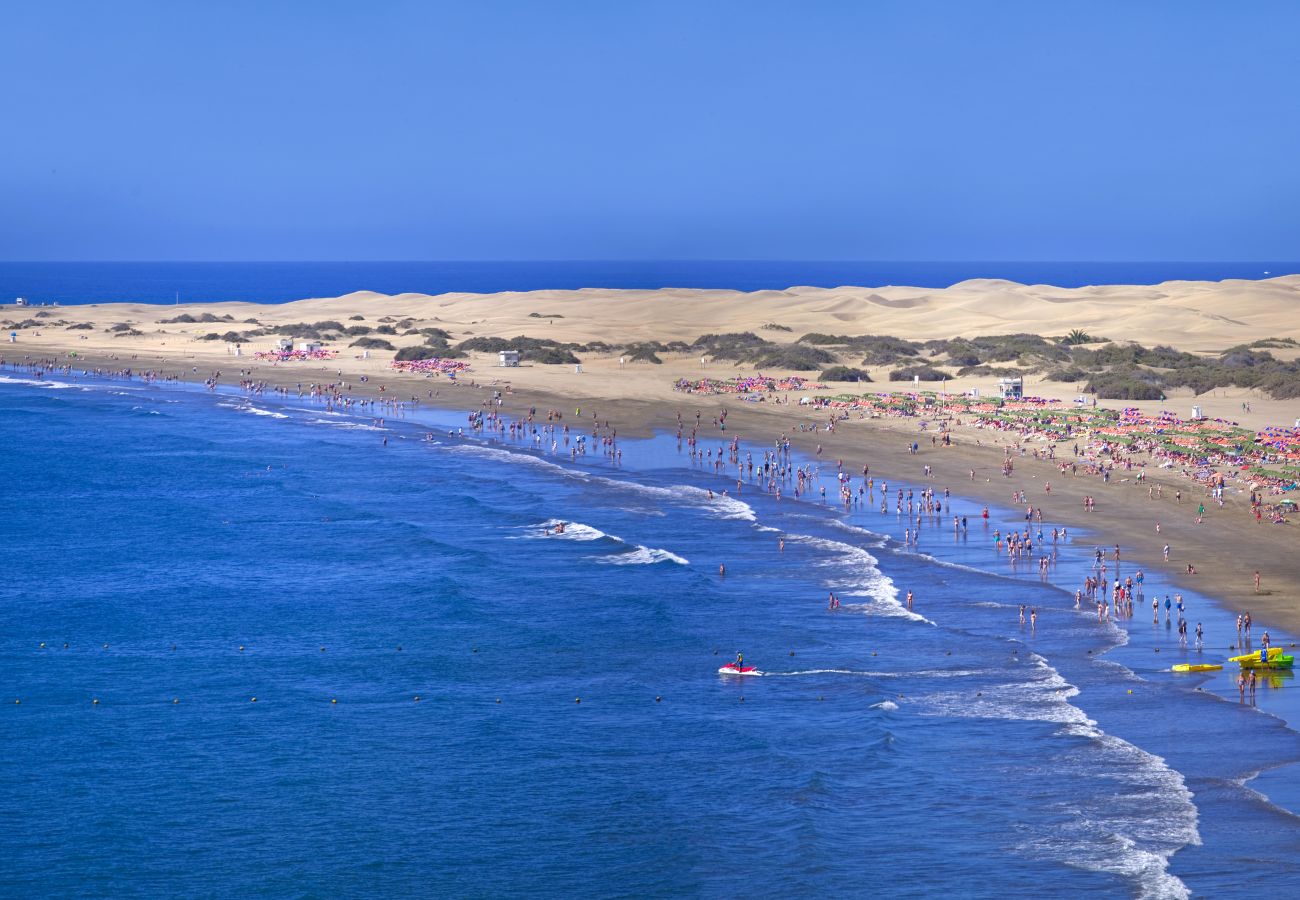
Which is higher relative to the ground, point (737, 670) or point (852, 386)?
point (852, 386)

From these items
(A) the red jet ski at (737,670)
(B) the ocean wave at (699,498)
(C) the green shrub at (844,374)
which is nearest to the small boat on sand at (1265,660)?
(A) the red jet ski at (737,670)

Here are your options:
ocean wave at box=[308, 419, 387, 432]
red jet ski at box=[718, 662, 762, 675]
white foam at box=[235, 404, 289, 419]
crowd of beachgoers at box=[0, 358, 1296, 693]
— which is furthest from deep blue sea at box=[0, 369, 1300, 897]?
white foam at box=[235, 404, 289, 419]

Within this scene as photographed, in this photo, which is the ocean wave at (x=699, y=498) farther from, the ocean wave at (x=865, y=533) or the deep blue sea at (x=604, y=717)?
the ocean wave at (x=865, y=533)

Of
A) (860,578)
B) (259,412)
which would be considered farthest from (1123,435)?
(259,412)

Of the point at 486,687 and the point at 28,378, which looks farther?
the point at 28,378

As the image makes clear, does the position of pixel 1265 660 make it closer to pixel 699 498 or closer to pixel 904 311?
pixel 699 498

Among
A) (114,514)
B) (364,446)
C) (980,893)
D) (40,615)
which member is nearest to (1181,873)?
(980,893)

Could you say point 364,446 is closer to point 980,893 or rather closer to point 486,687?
point 486,687
